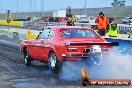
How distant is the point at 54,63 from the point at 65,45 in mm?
899

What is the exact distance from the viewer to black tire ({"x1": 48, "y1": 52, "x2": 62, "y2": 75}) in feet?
37.3

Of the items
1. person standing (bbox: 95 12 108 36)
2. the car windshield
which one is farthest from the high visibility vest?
the car windshield

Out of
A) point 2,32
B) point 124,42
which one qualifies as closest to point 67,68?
point 124,42

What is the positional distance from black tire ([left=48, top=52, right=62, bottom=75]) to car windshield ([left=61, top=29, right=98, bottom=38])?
71cm

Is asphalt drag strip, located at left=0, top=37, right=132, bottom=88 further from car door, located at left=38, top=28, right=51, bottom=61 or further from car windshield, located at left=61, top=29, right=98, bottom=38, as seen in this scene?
car windshield, located at left=61, top=29, right=98, bottom=38

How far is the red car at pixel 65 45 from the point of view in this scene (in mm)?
10969

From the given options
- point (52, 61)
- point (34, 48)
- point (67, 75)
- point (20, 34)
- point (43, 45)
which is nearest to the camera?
point (67, 75)

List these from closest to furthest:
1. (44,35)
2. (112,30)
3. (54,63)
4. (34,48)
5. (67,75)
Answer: (67,75)
(54,63)
(44,35)
(34,48)
(112,30)

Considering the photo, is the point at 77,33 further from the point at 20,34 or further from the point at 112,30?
the point at 20,34


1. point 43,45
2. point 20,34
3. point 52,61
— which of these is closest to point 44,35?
point 43,45

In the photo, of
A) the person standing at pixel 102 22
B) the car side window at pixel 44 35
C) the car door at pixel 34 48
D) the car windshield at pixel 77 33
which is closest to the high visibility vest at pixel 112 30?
the person standing at pixel 102 22

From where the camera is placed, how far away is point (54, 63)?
1164 cm

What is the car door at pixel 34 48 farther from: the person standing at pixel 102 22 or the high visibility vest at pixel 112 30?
the person standing at pixel 102 22

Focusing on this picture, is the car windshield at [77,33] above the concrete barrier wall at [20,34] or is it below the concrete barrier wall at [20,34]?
above
